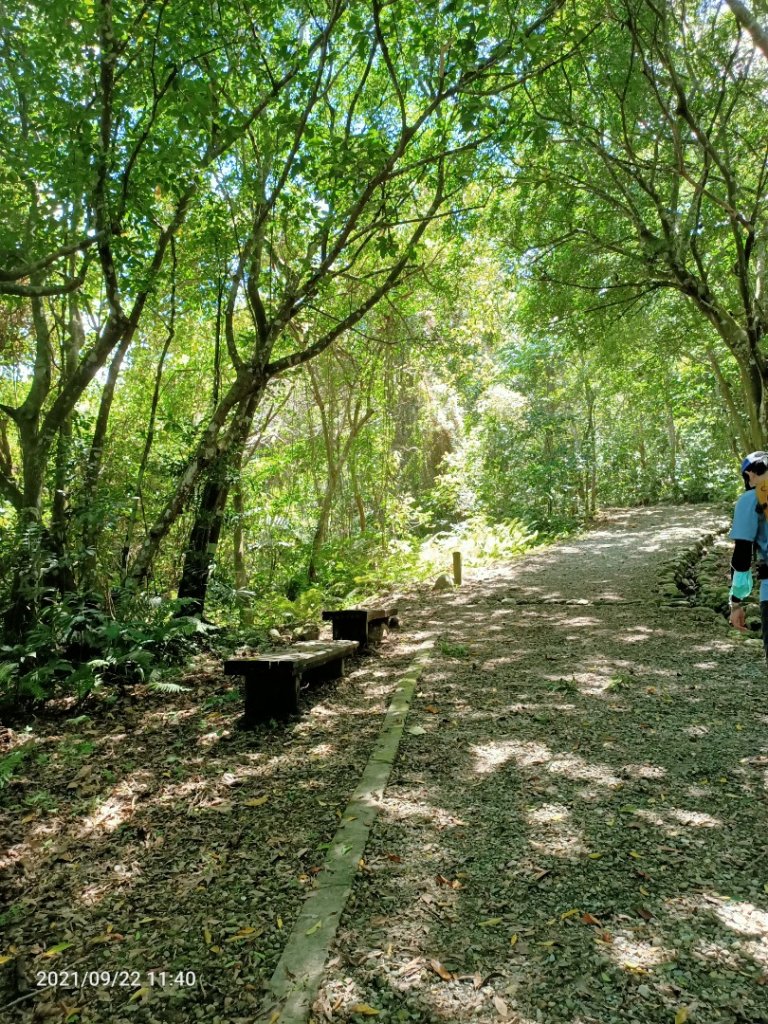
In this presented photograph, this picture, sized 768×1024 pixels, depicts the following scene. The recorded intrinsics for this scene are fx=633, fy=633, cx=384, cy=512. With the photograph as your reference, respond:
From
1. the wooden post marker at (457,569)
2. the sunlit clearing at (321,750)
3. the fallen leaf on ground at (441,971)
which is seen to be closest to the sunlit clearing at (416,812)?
the sunlit clearing at (321,750)

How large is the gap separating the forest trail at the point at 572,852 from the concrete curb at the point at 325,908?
0.05 metres

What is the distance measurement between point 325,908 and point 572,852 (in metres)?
1.13

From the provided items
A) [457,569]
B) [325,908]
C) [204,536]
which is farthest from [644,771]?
[457,569]

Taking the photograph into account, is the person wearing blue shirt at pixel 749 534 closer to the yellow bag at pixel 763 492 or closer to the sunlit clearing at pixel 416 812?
the yellow bag at pixel 763 492

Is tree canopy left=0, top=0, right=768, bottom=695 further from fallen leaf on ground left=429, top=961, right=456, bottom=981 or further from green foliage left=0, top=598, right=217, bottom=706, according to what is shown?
fallen leaf on ground left=429, top=961, right=456, bottom=981

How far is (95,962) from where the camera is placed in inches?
92.6

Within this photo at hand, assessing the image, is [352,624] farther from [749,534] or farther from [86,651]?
[749,534]

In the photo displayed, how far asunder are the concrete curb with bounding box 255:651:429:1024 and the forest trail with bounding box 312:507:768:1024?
0.05 metres

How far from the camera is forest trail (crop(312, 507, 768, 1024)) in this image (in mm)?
2062

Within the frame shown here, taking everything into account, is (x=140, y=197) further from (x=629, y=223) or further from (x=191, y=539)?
(x=629, y=223)

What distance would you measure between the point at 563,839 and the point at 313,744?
75.0 inches

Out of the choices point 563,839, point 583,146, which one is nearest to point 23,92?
point 583,146

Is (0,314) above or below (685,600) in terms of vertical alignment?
above

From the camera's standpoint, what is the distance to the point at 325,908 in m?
2.53
